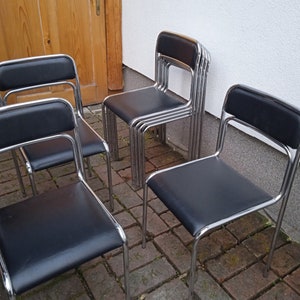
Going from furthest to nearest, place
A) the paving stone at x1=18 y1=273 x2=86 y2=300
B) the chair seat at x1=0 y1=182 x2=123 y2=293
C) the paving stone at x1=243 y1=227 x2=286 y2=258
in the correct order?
the paving stone at x1=243 y1=227 x2=286 y2=258, the paving stone at x1=18 y1=273 x2=86 y2=300, the chair seat at x1=0 y1=182 x2=123 y2=293

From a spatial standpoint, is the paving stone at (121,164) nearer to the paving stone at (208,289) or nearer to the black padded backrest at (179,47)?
the black padded backrest at (179,47)

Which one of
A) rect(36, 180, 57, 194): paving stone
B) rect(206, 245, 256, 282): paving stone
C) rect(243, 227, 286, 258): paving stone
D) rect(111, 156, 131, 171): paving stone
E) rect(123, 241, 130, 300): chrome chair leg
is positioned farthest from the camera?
rect(111, 156, 131, 171): paving stone

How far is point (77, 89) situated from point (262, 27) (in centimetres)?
101

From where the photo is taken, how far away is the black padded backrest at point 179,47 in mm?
1801

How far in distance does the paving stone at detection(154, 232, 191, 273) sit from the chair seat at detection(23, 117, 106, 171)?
1.77ft

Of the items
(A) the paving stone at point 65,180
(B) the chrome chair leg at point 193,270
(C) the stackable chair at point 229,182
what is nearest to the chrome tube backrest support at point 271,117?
(C) the stackable chair at point 229,182

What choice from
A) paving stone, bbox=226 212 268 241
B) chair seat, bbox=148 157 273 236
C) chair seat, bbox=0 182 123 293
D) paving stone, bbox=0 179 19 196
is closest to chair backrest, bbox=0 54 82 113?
paving stone, bbox=0 179 19 196

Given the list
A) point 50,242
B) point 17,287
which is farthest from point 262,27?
point 17,287

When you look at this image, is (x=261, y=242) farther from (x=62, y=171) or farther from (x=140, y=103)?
(x=62, y=171)

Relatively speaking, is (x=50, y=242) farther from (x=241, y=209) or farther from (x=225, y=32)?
(x=225, y=32)

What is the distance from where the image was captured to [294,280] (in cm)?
148

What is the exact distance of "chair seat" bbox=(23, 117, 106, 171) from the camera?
1.52 m

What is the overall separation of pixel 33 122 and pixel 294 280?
1298 millimetres

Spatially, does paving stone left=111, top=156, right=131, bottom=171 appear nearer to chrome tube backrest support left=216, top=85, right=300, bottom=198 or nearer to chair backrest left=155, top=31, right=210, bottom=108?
chair backrest left=155, top=31, right=210, bottom=108
